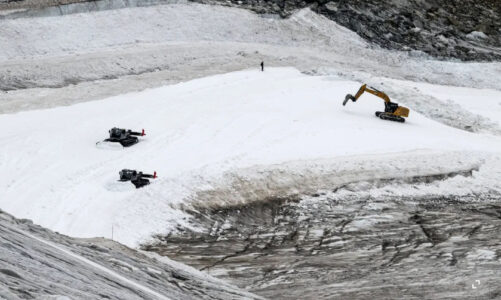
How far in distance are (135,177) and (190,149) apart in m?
3.74

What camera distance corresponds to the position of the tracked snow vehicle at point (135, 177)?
20.8 m

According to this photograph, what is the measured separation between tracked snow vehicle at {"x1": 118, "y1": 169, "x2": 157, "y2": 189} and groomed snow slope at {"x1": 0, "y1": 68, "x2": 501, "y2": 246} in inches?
11.9

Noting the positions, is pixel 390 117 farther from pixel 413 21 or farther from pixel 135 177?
pixel 413 21

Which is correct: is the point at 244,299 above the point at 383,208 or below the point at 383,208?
above

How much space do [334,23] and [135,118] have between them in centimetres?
1904

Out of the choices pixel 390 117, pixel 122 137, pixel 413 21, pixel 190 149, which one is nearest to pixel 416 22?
pixel 413 21

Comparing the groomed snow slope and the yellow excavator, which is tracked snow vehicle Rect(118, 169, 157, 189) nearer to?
the groomed snow slope

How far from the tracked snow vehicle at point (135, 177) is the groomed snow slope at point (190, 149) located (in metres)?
0.30

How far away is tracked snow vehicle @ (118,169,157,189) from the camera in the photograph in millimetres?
20797

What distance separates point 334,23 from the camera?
139ft

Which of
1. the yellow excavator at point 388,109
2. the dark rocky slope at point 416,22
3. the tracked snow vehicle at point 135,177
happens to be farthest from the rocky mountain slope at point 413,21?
the tracked snow vehicle at point 135,177

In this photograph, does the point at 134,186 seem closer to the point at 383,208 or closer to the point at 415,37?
the point at 383,208

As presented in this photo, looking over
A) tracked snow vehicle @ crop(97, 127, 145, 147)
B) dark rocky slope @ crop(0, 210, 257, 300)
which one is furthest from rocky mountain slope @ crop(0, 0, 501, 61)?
dark rocky slope @ crop(0, 210, 257, 300)

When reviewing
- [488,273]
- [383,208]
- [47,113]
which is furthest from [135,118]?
[488,273]
